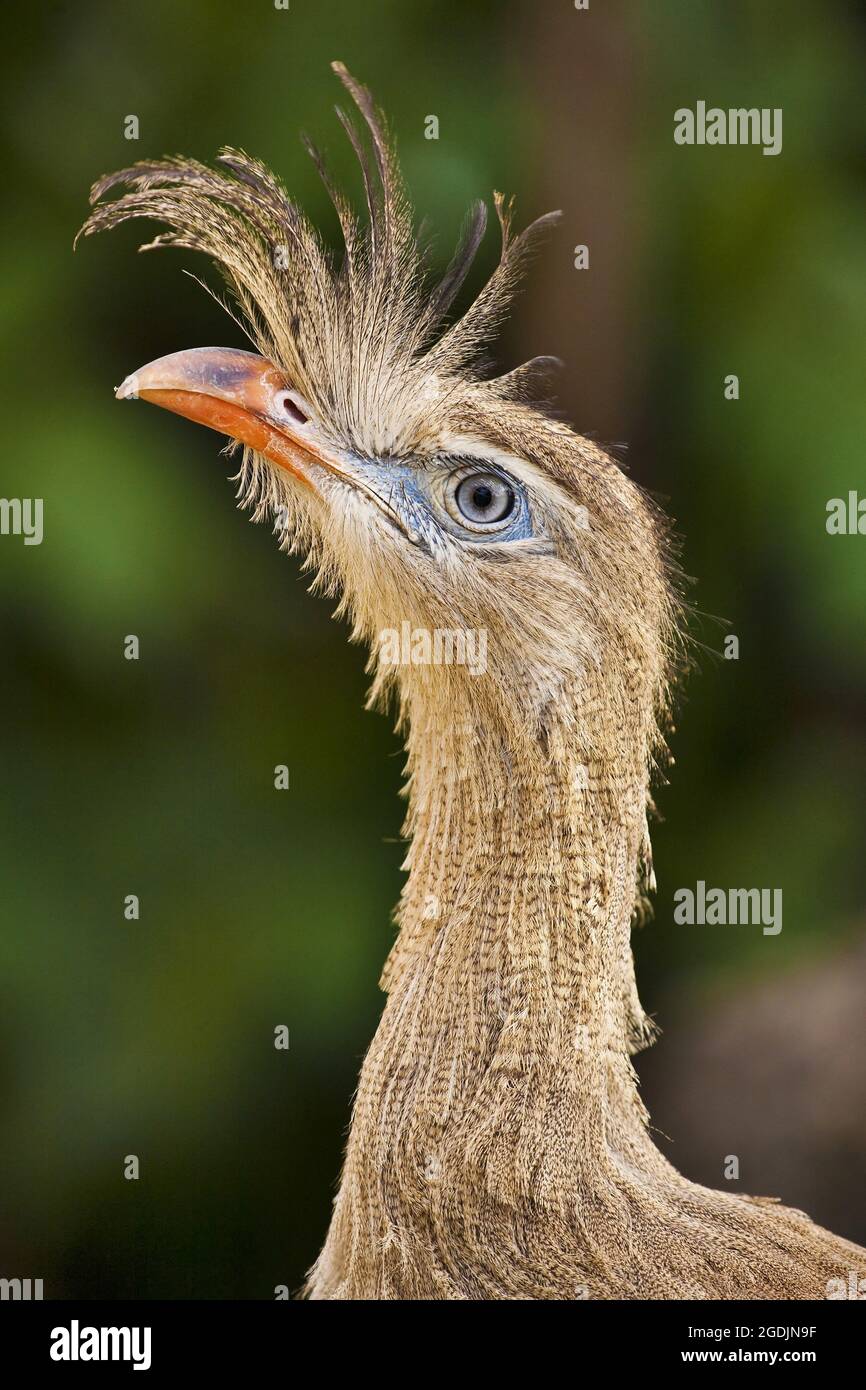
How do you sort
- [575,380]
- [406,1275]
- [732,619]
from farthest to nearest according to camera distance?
[732,619], [575,380], [406,1275]

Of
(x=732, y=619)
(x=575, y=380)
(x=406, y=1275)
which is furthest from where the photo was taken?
(x=732, y=619)

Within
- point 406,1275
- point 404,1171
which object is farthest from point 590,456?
point 406,1275

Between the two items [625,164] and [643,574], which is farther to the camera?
[625,164]

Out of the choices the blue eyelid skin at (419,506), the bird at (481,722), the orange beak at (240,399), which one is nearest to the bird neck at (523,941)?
the bird at (481,722)

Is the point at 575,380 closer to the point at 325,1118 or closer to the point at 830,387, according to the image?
the point at 830,387

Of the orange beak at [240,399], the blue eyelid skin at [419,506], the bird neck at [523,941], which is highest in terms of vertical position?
the orange beak at [240,399]

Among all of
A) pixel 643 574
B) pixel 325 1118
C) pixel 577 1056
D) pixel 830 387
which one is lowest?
pixel 325 1118

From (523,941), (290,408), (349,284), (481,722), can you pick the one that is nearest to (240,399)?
(290,408)

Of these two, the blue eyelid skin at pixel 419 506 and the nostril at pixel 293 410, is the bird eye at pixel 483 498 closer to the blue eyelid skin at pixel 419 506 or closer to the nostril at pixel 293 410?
the blue eyelid skin at pixel 419 506
